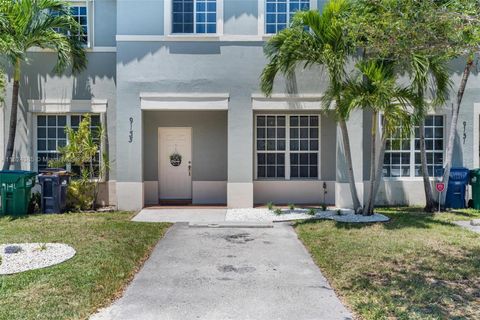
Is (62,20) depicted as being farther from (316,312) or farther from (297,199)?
(316,312)

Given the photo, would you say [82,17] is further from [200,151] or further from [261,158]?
[261,158]

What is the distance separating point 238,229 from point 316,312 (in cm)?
511

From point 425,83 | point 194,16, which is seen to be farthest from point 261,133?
point 425,83

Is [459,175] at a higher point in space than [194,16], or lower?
lower

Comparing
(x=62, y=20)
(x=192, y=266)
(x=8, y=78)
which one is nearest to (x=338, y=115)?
(x=192, y=266)

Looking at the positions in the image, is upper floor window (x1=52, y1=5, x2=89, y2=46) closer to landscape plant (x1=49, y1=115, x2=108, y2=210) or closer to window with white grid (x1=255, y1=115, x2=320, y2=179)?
landscape plant (x1=49, y1=115, x2=108, y2=210)

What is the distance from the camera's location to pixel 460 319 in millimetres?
4648

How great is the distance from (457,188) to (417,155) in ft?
5.29

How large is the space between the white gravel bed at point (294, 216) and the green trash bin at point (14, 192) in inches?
228

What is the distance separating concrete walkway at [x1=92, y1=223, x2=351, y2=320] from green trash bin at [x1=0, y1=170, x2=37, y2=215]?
5235 mm

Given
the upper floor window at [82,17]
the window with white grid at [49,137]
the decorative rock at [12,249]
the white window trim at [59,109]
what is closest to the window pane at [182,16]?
the upper floor window at [82,17]

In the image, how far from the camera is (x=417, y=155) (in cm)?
1322

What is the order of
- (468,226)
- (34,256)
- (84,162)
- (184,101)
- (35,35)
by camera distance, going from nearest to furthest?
(34,256), (468,226), (35,35), (184,101), (84,162)

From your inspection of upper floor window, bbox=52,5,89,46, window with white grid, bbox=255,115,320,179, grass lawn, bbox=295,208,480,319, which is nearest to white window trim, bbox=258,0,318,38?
window with white grid, bbox=255,115,320,179
